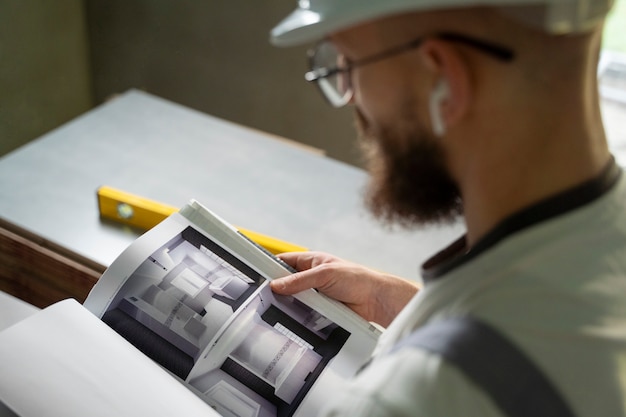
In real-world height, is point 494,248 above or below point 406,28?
below

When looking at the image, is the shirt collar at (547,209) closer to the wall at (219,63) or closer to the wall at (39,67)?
the wall at (219,63)

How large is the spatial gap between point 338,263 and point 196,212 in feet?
0.68

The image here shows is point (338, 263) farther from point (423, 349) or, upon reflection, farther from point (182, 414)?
point (423, 349)

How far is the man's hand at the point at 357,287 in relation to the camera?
0.91 m

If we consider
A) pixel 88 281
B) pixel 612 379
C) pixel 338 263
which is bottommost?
Result: pixel 88 281

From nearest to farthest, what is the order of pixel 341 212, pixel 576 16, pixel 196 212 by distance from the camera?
pixel 576 16, pixel 196 212, pixel 341 212

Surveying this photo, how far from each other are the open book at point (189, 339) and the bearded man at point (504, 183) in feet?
0.92

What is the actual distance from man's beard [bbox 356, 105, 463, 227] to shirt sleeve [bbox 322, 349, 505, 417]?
16 cm

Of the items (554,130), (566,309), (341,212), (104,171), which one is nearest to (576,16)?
(554,130)

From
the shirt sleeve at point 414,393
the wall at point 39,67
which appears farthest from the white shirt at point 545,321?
the wall at point 39,67

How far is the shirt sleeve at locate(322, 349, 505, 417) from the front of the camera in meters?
0.48

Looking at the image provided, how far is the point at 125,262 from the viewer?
868mm

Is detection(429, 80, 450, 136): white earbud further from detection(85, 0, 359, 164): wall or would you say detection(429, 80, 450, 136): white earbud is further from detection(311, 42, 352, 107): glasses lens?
detection(85, 0, 359, 164): wall

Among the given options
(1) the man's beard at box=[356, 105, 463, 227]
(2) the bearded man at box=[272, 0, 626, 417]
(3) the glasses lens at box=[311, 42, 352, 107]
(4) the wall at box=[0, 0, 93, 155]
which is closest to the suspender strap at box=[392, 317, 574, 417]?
(2) the bearded man at box=[272, 0, 626, 417]
